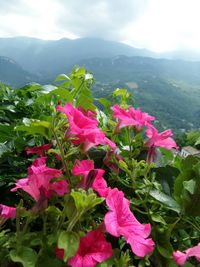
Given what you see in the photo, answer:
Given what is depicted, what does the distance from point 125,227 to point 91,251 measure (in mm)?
71

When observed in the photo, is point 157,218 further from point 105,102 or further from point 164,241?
point 105,102

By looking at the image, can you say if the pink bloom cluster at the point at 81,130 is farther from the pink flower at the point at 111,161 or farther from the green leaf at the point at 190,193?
the green leaf at the point at 190,193

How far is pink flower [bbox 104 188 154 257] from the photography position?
0.57 m

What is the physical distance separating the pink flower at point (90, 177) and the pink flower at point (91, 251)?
81mm

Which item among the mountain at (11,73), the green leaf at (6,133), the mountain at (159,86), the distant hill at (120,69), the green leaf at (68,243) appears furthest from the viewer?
the mountain at (11,73)

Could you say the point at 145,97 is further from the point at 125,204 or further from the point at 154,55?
the point at 154,55

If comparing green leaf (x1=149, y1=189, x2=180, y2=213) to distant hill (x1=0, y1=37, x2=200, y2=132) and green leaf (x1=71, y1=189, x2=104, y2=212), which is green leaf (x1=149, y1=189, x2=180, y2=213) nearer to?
green leaf (x1=71, y1=189, x2=104, y2=212)

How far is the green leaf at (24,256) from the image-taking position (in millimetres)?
529

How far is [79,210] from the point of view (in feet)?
1.80

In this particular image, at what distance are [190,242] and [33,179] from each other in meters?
0.38

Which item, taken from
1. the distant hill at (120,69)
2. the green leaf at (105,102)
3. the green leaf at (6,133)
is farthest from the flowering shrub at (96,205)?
the distant hill at (120,69)

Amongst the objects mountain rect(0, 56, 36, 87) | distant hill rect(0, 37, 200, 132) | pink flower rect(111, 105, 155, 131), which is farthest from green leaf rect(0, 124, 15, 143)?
mountain rect(0, 56, 36, 87)

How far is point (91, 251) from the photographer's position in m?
0.57

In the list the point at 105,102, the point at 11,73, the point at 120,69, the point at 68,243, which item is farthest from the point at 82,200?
the point at 120,69
